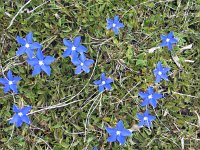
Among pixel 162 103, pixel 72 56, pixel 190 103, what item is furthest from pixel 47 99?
pixel 190 103

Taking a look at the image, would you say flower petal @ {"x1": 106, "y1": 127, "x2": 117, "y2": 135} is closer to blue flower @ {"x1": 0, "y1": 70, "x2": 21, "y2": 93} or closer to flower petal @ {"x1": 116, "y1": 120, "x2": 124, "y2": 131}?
flower petal @ {"x1": 116, "y1": 120, "x2": 124, "y2": 131}

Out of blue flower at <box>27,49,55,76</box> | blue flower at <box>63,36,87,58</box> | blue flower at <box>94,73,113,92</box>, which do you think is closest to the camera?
blue flower at <box>27,49,55,76</box>

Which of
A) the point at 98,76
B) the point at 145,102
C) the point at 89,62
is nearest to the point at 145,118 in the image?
the point at 145,102

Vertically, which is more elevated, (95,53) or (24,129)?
(95,53)

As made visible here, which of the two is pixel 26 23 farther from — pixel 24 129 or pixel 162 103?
pixel 162 103

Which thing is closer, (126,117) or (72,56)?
(72,56)

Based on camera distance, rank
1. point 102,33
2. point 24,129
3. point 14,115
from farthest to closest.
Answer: point 102,33
point 24,129
point 14,115

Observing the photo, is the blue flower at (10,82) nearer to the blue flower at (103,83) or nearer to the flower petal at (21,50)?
the flower petal at (21,50)

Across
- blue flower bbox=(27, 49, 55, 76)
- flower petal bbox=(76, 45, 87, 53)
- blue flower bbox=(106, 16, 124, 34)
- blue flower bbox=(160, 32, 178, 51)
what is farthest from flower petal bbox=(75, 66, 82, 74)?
blue flower bbox=(160, 32, 178, 51)
